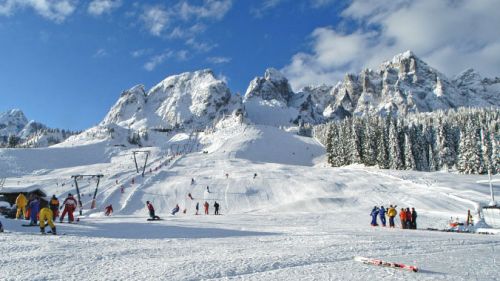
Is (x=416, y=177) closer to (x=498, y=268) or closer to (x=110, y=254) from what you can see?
(x=498, y=268)

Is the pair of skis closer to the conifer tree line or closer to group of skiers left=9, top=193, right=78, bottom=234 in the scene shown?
group of skiers left=9, top=193, right=78, bottom=234

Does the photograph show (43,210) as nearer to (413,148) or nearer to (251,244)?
(251,244)

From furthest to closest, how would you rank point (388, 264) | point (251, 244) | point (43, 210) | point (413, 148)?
1. point (413, 148)
2. point (43, 210)
3. point (251, 244)
4. point (388, 264)

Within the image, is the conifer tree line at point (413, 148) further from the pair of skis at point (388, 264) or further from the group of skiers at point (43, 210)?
the pair of skis at point (388, 264)

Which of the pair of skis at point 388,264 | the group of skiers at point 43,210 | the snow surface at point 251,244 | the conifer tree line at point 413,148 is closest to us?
the snow surface at point 251,244

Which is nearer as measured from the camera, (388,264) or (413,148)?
(388,264)

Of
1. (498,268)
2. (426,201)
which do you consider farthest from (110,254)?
(426,201)

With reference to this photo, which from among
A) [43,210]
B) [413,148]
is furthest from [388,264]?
[413,148]

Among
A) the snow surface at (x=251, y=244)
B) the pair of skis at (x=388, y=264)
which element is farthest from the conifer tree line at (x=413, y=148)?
the pair of skis at (x=388, y=264)

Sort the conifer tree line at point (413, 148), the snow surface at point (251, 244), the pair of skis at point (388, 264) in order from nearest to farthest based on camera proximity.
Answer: the snow surface at point (251, 244) → the pair of skis at point (388, 264) → the conifer tree line at point (413, 148)

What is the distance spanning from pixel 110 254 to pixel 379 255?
8168mm

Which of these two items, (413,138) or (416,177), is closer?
(416,177)

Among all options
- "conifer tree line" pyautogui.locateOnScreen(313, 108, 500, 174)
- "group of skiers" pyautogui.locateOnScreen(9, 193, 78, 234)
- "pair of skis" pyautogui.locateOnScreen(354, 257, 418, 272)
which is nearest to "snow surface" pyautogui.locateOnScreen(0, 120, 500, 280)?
"pair of skis" pyautogui.locateOnScreen(354, 257, 418, 272)

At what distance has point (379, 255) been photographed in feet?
43.5
